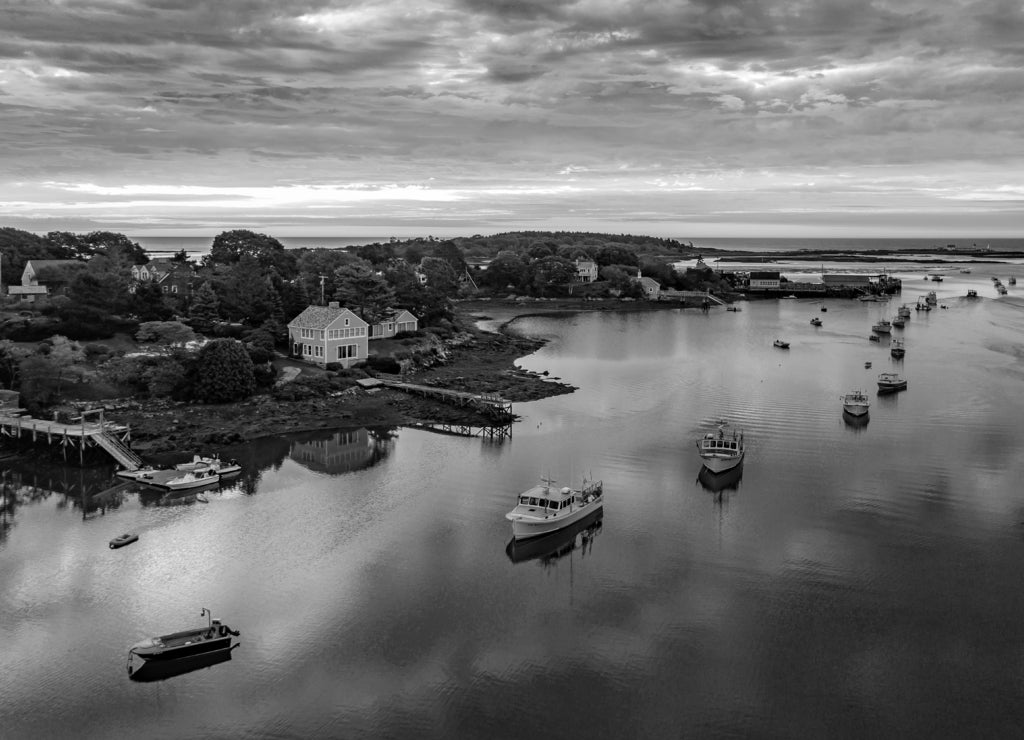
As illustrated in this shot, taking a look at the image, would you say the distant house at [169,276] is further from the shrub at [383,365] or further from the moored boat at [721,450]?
the moored boat at [721,450]

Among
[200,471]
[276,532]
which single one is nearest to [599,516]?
[276,532]

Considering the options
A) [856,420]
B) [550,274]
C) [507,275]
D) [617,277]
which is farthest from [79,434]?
[617,277]

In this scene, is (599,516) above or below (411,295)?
below

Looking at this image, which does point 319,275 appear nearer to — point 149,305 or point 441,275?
point 149,305

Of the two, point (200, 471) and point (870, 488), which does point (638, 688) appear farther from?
point (200, 471)

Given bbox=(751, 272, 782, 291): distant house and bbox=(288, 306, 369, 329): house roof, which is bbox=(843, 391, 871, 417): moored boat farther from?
bbox=(751, 272, 782, 291): distant house

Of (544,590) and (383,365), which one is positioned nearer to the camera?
(544,590)
